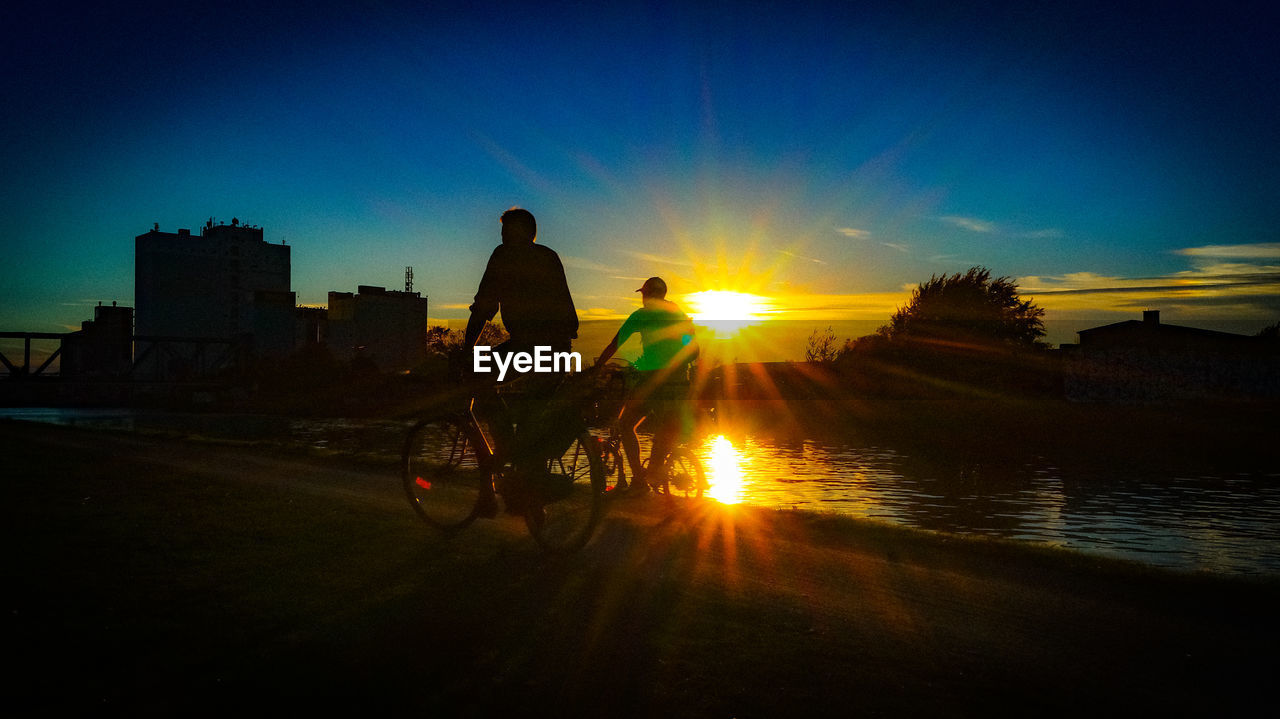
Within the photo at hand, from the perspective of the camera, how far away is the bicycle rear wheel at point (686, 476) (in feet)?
34.0

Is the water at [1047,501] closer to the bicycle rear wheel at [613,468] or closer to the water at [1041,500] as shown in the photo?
the water at [1041,500]

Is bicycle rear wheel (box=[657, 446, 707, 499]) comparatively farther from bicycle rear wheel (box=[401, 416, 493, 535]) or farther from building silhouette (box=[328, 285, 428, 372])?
building silhouette (box=[328, 285, 428, 372])

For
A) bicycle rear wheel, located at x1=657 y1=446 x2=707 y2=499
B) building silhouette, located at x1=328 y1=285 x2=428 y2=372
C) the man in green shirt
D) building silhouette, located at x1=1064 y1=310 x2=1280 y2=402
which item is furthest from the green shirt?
building silhouette, located at x1=328 y1=285 x2=428 y2=372

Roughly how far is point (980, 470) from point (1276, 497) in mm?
7088

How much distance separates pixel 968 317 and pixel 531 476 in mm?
64452

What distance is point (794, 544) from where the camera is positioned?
296 inches

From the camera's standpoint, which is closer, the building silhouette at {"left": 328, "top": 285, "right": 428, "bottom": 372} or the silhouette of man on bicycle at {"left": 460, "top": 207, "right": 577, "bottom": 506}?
the silhouette of man on bicycle at {"left": 460, "top": 207, "right": 577, "bottom": 506}

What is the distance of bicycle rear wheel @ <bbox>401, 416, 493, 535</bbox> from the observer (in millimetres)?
6879

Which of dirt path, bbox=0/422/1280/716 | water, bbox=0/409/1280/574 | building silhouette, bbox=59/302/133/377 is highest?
building silhouette, bbox=59/302/133/377

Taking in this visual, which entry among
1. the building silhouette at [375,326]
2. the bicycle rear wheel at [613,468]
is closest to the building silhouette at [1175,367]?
the bicycle rear wheel at [613,468]

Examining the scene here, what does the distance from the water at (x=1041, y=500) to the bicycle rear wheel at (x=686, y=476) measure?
220 millimetres

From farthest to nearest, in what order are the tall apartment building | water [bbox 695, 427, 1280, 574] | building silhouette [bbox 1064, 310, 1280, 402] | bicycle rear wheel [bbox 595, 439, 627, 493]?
1. the tall apartment building
2. building silhouette [bbox 1064, 310, 1280, 402]
3. water [bbox 695, 427, 1280, 574]
4. bicycle rear wheel [bbox 595, 439, 627, 493]

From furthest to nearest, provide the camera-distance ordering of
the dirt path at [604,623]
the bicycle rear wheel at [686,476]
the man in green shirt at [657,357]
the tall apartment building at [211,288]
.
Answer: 1. the tall apartment building at [211,288]
2. the bicycle rear wheel at [686,476]
3. the man in green shirt at [657,357]
4. the dirt path at [604,623]

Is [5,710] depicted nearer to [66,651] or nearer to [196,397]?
[66,651]
